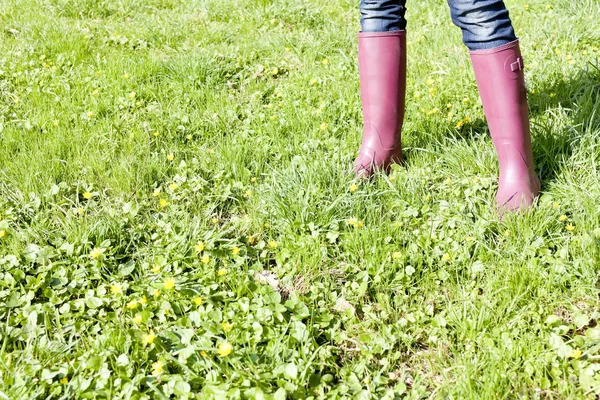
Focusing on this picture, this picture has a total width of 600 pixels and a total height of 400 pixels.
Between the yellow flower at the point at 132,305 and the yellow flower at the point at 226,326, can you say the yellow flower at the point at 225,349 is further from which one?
the yellow flower at the point at 132,305

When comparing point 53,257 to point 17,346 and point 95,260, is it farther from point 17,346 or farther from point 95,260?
point 17,346

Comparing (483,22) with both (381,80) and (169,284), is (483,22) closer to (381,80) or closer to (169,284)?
(381,80)

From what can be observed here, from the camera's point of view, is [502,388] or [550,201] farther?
[550,201]

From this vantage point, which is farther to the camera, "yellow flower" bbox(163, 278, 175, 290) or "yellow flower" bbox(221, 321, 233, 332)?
"yellow flower" bbox(163, 278, 175, 290)

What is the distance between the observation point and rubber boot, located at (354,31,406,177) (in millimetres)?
2463

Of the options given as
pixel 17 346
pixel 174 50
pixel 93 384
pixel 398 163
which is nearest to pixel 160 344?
pixel 93 384

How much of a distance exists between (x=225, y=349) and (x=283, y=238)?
66cm

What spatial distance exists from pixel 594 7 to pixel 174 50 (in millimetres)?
2885

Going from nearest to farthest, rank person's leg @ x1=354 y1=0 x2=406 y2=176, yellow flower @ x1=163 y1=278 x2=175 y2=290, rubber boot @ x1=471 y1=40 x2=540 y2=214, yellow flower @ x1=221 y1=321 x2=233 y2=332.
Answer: yellow flower @ x1=221 y1=321 x2=233 y2=332 < yellow flower @ x1=163 y1=278 x2=175 y2=290 < rubber boot @ x1=471 y1=40 x2=540 y2=214 < person's leg @ x1=354 y1=0 x2=406 y2=176

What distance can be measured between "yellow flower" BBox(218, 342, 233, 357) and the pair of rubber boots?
3.57 ft

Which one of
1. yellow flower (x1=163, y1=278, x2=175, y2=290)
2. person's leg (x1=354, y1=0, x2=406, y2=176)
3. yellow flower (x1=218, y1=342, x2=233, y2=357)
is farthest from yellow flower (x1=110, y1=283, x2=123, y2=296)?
person's leg (x1=354, y1=0, x2=406, y2=176)

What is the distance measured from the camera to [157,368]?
1.63m

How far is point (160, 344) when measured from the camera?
174 centimetres

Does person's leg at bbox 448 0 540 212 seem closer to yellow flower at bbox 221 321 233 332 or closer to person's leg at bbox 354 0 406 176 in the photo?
person's leg at bbox 354 0 406 176
